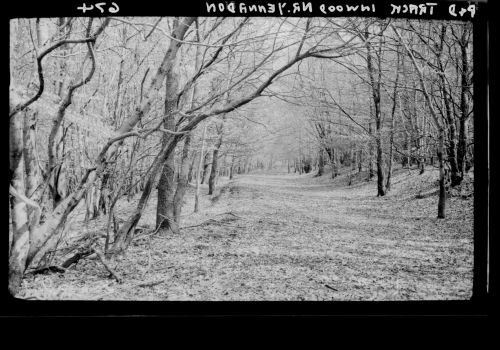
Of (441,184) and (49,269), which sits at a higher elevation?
(441,184)

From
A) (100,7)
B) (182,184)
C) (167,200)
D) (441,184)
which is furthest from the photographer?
(182,184)

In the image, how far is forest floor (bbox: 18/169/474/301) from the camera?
2.58m

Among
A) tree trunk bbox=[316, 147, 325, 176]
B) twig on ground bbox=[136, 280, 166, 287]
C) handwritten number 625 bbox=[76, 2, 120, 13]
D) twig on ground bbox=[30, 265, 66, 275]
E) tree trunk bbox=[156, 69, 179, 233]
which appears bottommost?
twig on ground bbox=[136, 280, 166, 287]

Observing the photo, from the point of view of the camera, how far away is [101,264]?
3359 millimetres

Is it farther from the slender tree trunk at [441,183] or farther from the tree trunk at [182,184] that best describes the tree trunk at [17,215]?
the slender tree trunk at [441,183]

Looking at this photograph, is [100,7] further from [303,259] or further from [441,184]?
[441,184]

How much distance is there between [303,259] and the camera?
3.16m

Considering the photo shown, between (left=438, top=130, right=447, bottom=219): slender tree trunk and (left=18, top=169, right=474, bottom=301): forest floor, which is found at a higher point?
(left=438, top=130, right=447, bottom=219): slender tree trunk

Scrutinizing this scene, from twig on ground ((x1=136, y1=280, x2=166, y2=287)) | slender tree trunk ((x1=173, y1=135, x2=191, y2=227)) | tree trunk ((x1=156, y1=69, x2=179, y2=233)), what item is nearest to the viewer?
twig on ground ((x1=136, y1=280, x2=166, y2=287))

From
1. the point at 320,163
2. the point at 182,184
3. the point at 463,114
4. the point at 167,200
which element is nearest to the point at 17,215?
the point at 167,200

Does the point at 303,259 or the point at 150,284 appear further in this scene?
the point at 303,259

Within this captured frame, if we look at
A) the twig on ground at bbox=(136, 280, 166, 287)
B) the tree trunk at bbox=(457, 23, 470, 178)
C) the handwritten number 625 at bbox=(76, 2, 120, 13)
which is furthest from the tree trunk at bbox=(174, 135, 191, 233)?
the tree trunk at bbox=(457, 23, 470, 178)

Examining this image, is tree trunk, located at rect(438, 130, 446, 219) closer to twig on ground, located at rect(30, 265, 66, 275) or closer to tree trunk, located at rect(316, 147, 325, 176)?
tree trunk, located at rect(316, 147, 325, 176)

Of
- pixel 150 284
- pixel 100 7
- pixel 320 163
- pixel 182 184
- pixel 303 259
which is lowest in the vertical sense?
pixel 150 284
